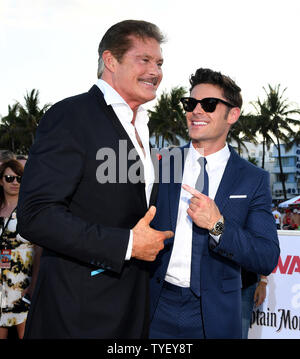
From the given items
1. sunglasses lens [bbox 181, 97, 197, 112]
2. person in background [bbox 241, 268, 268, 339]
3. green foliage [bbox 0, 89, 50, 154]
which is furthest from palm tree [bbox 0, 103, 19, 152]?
sunglasses lens [bbox 181, 97, 197, 112]

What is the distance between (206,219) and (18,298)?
3.23 meters

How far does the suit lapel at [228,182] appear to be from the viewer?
2.79 meters

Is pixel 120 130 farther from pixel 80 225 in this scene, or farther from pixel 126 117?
pixel 80 225

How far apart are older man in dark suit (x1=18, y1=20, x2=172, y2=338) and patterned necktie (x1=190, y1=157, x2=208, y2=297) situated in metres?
0.57

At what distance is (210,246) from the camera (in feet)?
8.44

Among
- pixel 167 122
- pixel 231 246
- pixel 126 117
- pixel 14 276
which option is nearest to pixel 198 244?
pixel 231 246

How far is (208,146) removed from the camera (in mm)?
3094

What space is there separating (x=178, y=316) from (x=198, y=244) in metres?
0.48

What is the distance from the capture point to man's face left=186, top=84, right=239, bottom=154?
3.07 metres

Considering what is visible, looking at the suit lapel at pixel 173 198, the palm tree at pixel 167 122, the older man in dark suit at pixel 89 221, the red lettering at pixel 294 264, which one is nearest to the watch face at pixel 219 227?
the suit lapel at pixel 173 198

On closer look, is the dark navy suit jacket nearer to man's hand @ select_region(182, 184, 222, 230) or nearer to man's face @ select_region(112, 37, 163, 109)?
man's face @ select_region(112, 37, 163, 109)

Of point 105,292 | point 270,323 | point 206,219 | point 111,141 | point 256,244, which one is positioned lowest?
point 270,323
